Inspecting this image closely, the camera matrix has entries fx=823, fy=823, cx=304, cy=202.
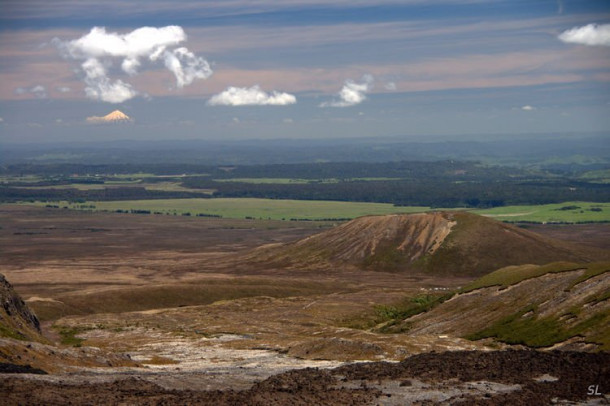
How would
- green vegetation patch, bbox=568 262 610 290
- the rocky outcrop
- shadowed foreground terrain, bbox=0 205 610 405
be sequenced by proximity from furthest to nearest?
green vegetation patch, bbox=568 262 610 290 → the rocky outcrop → shadowed foreground terrain, bbox=0 205 610 405

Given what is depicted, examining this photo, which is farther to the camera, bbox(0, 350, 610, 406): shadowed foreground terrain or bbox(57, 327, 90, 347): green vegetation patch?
bbox(57, 327, 90, 347): green vegetation patch

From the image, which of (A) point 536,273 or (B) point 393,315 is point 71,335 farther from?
(A) point 536,273

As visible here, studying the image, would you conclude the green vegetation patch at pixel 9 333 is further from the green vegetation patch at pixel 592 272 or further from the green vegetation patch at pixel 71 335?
the green vegetation patch at pixel 592 272

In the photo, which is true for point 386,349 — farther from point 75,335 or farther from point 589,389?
point 75,335

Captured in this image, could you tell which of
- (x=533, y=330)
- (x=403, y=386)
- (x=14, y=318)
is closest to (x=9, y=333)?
(x=14, y=318)

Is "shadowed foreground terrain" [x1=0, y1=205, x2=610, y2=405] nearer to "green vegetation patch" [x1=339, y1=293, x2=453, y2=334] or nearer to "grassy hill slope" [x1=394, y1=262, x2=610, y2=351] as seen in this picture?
"grassy hill slope" [x1=394, y1=262, x2=610, y2=351]

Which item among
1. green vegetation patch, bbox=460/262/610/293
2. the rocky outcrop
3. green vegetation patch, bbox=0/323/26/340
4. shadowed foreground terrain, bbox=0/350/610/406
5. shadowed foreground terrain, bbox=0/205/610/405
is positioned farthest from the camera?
green vegetation patch, bbox=460/262/610/293

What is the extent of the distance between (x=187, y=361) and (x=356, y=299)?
283 ft

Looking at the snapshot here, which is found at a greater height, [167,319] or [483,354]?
[483,354]

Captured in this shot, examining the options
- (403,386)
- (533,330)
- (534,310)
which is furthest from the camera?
(534,310)

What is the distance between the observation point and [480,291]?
457 ft

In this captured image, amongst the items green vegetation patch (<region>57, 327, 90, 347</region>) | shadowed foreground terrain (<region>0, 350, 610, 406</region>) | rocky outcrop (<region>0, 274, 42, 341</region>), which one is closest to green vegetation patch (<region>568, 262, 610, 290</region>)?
shadowed foreground terrain (<region>0, 350, 610, 406</region>)

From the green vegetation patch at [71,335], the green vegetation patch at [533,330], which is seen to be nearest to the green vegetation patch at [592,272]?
the green vegetation patch at [533,330]

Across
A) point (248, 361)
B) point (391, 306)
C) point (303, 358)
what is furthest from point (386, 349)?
point (391, 306)
